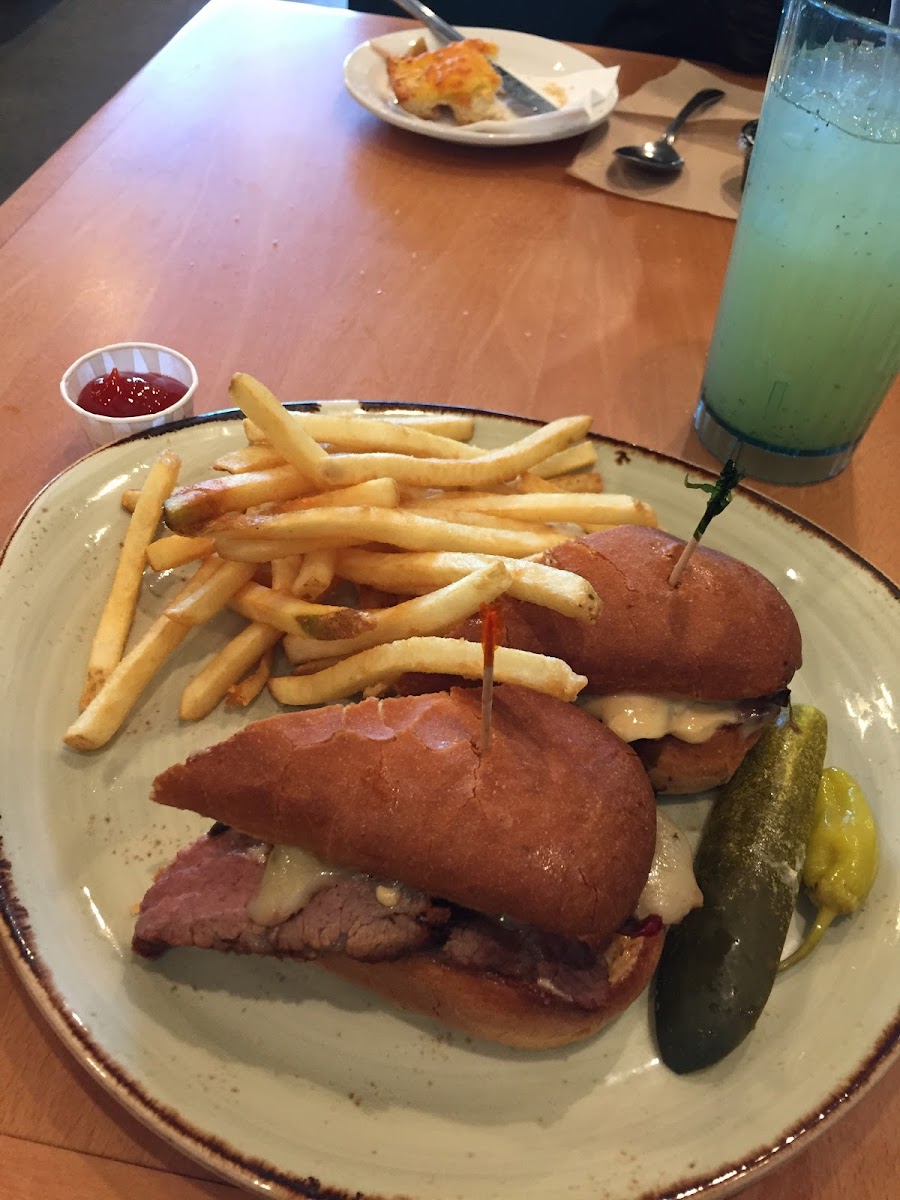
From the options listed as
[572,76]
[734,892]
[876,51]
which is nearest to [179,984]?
[734,892]

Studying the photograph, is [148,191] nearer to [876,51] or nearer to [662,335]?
[662,335]

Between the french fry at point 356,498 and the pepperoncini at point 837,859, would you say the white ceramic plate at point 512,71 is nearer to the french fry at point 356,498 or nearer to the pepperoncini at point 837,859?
the french fry at point 356,498

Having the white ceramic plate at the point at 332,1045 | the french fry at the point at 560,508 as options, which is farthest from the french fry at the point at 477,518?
the white ceramic plate at the point at 332,1045

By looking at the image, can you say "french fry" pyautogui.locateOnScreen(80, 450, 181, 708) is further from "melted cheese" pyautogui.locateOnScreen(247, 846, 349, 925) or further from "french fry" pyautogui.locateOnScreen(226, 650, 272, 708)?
"melted cheese" pyautogui.locateOnScreen(247, 846, 349, 925)

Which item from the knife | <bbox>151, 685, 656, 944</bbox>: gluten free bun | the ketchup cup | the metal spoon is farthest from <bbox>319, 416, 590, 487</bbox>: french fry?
the knife

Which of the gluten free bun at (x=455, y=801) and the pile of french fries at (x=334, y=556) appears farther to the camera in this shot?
the pile of french fries at (x=334, y=556)

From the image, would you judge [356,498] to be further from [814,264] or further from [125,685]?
[814,264]
